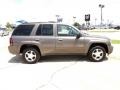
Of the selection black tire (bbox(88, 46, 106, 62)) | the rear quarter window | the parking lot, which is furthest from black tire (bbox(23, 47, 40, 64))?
black tire (bbox(88, 46, 106, 62))

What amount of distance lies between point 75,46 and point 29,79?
3397 mm

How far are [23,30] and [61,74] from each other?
3.36 meters

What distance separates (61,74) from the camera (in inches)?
342

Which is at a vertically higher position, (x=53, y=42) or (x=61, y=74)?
(x=53, y=42)

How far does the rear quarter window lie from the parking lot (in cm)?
126

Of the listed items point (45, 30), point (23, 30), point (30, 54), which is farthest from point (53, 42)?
point (23, 30)

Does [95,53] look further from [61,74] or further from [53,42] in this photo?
[61,74]

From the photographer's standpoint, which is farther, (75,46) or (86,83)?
(75,46)

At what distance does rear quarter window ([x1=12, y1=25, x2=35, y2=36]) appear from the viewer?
1107 centimetres

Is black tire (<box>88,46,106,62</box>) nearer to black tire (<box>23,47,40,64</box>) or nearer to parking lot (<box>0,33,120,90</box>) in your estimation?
parking lot (<box>0,33,120,90</box>)

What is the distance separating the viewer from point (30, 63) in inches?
429

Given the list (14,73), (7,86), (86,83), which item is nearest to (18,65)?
(14,73)

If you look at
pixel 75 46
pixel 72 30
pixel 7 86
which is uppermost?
pixel 72 30

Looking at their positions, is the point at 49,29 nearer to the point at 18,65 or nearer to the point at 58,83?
the point at 18,65
